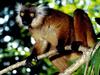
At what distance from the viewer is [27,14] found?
22.3ft

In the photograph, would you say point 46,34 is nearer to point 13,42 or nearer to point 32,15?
point 32,15

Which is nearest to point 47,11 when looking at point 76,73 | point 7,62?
point 76,73

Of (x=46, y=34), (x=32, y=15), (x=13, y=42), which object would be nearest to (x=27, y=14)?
(x=32, y=15)

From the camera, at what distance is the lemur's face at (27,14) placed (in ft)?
21.7

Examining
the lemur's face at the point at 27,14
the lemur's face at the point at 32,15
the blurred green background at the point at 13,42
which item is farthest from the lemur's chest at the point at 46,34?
the blurred green background at the point at 13,42

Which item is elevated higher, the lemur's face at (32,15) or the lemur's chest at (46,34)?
the lemur's face at (32,15)

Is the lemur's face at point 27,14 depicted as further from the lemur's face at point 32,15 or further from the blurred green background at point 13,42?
the blurred green background at point 13,42

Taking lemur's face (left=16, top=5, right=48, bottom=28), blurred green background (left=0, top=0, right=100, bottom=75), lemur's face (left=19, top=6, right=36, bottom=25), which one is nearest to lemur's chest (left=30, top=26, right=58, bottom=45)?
lemur's face (left=16, top=5, right=48, bottom=28)

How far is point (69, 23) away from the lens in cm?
672

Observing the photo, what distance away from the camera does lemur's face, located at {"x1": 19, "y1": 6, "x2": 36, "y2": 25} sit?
21.7 ft

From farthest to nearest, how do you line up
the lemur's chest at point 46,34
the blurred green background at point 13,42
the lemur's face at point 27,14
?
1. the blurred green background at point 13,42
2. the lemur's chest at point 46,34
3. the lemur's face at point 27,14

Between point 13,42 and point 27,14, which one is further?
point 13,42

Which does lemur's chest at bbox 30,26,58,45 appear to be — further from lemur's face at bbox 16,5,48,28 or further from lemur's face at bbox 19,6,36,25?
lemur's face at bbox 19,6,36,25

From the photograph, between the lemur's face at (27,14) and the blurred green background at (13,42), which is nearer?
the lemur's face at (27,14)
